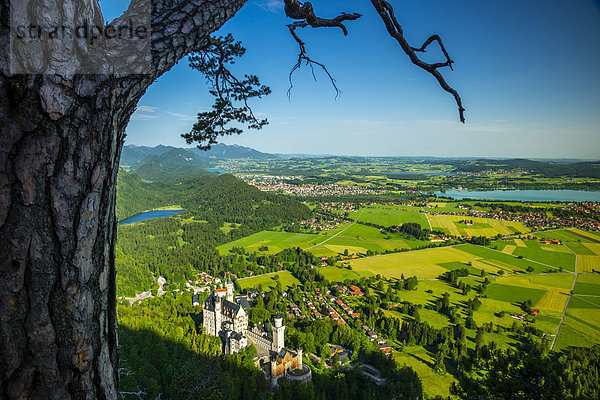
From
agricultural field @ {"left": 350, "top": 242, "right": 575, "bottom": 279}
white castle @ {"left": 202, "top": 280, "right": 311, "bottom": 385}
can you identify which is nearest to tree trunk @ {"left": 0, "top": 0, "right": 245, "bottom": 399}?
white castle @ {"left": 202, "top": 280, "right": 311, "bottom": 385}

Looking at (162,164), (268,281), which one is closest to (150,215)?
(268,281)

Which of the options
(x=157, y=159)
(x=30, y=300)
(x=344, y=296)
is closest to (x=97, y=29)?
(x=30, y=300)

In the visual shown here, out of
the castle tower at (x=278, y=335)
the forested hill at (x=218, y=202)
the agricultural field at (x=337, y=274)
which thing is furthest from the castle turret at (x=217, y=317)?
the forested hill at (x=218, y=202)

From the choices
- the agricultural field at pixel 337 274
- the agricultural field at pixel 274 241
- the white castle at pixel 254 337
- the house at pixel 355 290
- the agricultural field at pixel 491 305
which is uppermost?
the white castle at pixel 254 337

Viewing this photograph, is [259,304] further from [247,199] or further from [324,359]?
[247,199]

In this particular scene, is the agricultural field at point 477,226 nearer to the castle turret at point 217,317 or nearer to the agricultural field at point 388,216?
the agricultural field at point 388,216

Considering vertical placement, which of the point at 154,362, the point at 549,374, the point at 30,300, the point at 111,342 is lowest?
the point at 154,362

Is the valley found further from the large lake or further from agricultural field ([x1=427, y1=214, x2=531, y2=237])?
the large lake
